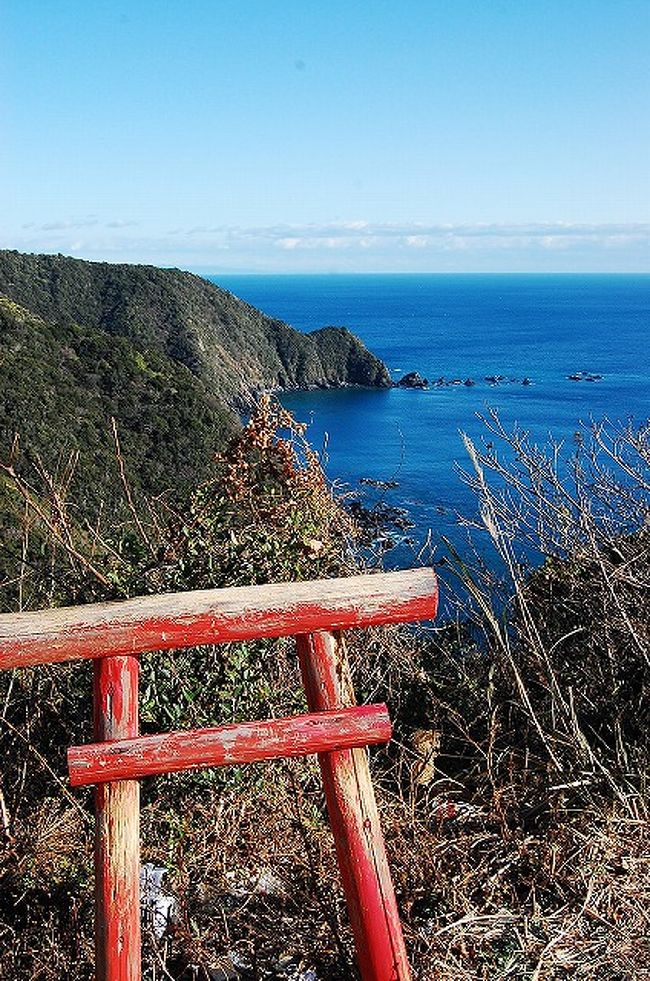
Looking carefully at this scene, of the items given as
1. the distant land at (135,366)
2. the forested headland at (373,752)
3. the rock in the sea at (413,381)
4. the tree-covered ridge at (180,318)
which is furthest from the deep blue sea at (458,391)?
the tree-covered ridge at (180,318)

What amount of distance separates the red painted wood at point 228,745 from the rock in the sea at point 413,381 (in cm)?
5988

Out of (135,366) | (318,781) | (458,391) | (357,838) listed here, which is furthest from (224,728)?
(458,391)

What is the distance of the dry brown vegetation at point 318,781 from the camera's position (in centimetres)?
297

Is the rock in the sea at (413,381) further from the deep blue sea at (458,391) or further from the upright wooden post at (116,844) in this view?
the upright wooden post at (116,844)

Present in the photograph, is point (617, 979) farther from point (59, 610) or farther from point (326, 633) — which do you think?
point (59, 610)

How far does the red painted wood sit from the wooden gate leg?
8 cm

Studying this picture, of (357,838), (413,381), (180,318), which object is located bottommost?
(413,381)

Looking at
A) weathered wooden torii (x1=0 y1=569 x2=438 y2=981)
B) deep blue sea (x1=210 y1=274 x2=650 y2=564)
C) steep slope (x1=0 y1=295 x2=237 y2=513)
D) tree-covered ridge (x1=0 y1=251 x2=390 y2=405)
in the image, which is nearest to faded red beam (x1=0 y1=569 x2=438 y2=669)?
weathered wooden torii (x1=0 y1=569 x2=438 y2=981)

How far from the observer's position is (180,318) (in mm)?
67500

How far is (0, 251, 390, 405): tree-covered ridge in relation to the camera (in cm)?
6550

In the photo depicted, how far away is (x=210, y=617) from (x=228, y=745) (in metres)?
0.29

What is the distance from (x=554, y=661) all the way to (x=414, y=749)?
2.40 ft

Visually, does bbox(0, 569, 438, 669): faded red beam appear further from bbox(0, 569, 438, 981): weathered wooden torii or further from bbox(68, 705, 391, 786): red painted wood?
bbox(68, 705, 391, 786): red painted wood

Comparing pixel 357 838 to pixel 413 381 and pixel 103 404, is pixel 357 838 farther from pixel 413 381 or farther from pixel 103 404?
pixel 413 381
